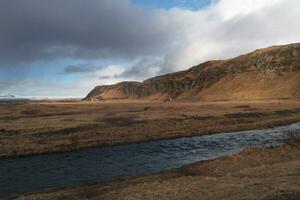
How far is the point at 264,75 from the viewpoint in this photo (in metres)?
188

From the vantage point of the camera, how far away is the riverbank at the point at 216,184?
2123 centimetres

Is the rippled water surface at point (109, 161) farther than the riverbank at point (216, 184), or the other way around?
the rippled water surface at point (109, 161)

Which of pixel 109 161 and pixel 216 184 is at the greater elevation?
pixel 216 184

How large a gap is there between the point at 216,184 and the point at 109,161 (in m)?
19.4

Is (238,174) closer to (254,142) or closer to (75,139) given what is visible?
(254,142)

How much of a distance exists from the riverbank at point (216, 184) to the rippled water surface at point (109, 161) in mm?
5134

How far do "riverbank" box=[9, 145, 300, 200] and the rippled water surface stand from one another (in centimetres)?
513

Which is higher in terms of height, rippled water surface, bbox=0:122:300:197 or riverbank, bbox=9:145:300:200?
riverbank, bbox=9:145:300:200

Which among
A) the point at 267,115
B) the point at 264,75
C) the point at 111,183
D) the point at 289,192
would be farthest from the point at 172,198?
the point at 264,75

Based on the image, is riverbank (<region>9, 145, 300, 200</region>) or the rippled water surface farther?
the rippled water surface

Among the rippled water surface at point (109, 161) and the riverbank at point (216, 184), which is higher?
the riverbank at point (216, 184)

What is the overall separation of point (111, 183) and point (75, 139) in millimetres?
27506

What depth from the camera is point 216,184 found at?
24062 millimetres

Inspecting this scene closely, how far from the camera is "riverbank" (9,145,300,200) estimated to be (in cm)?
2123
